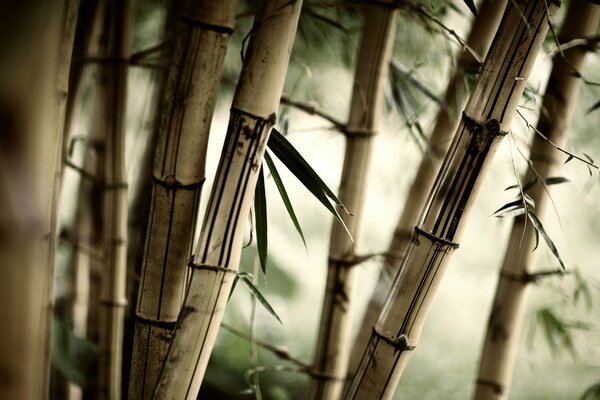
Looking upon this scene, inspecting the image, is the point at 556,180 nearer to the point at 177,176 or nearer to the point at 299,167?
the point at 299,167

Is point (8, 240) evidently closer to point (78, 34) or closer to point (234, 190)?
point (234, 190)

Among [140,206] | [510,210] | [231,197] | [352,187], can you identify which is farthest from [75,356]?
[510,210]

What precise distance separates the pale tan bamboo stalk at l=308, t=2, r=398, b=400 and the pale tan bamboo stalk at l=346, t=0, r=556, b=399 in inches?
8.2

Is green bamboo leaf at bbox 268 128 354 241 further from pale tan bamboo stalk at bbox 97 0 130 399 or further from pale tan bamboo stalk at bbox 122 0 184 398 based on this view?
pale tan bamboo stalk at bbox 122 0 184 398

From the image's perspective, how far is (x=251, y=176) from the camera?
598mm

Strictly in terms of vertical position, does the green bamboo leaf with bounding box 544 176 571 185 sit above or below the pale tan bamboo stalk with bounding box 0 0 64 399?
above

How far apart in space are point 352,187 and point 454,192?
0.28m

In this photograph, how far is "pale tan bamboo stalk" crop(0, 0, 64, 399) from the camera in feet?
1.39

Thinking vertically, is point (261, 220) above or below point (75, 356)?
above

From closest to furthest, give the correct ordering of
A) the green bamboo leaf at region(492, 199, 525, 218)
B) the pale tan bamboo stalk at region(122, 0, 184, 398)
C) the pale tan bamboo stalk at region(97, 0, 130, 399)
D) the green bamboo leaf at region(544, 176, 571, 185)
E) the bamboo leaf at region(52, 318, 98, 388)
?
the green bamboo leaf at region(492, 199, 525, 218) → the green bamboo leaf at region(544, 176, 571, 185) → the pale tan bamboo stalk at region(97, 0, 130, 399) → the pale tan bamboo stalk at region(122, 0, 184, 398) → the bamboo leaf at region(52, 318, 98, 388)

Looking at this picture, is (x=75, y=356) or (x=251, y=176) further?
(x=75, y=356)

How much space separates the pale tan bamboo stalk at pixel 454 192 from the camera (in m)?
0.61

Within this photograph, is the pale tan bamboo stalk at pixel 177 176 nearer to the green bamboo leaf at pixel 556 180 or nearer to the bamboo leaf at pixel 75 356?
the green bamboo leaf at pixel 556 180

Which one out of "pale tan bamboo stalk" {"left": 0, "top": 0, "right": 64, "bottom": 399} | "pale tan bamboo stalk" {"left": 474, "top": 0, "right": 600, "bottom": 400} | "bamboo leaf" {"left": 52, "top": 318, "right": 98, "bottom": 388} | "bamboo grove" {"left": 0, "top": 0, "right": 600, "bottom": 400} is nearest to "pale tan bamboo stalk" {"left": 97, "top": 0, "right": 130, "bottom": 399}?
"bamboo grove" {"left": 0, "top": 0, "right": 600, "bottom": 400}
